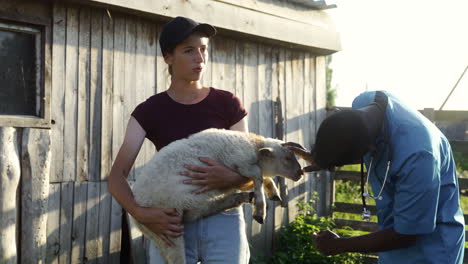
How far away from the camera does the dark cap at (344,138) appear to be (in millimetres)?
2505

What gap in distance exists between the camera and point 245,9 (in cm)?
666

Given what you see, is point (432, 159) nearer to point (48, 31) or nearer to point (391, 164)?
point (391, 164)

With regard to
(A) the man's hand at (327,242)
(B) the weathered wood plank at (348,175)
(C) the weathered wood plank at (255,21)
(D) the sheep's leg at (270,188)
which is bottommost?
(B) the weathered wood plank at (348,175)

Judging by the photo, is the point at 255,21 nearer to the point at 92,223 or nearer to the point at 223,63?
the point at 223,63

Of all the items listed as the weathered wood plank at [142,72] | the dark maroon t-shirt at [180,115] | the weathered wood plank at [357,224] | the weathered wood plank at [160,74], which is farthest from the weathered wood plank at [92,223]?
the weathered wood plank at [357,224]

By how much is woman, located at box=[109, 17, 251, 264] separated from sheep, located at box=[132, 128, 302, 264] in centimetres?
5

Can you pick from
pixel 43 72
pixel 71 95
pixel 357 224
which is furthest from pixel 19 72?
pixel 357 224

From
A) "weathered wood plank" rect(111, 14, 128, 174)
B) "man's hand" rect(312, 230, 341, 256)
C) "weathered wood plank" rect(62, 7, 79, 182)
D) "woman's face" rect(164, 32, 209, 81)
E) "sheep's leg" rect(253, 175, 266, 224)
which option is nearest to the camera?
"man's hand" rect(312, 230, 341, 256)

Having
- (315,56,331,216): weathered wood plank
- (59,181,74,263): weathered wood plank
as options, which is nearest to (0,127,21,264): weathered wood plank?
(59,181,74,263): weathered wood plank

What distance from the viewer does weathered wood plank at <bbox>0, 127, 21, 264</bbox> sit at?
4.62 metres

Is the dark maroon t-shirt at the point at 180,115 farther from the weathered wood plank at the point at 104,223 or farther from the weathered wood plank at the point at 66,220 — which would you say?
the weathered wood plank at the point at 104,223

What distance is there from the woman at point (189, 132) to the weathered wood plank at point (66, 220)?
2.16 metres

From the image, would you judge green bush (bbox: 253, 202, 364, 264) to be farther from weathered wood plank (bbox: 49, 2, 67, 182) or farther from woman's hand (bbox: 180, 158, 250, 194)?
woman's hand (bbox: 180, 158, 250, 194)

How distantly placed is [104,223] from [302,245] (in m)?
2.89
